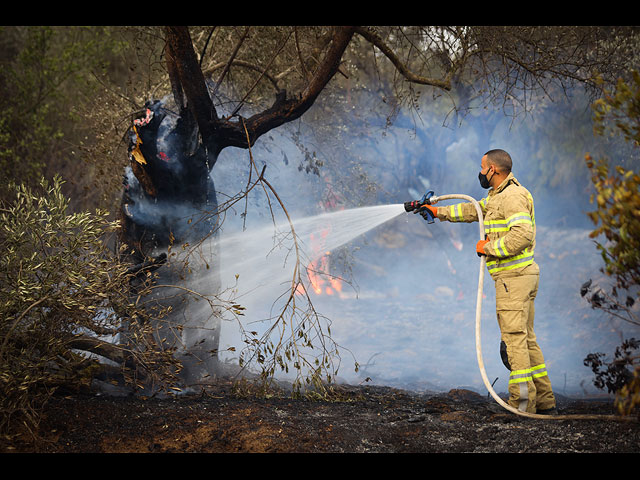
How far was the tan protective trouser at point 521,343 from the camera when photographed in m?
4.43

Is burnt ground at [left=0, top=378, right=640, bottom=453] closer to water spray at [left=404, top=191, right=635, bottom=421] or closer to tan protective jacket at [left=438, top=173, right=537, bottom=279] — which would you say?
water spray at [left=404, top=191, right=635, bottom=421]

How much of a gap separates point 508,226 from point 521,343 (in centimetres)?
93

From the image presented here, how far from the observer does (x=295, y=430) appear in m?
4.13

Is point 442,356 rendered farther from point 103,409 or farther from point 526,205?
point 103,409

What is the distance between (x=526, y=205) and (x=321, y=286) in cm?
910

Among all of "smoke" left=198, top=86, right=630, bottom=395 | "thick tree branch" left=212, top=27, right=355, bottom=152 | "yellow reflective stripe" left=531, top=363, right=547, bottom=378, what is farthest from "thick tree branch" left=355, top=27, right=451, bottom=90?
"smoke" left=198, top=86, right=630, bottom=395

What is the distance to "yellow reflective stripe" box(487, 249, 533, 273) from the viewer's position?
14.8 feet

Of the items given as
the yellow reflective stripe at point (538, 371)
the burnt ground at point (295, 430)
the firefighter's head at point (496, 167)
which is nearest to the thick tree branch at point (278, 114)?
the firefighter's head at point (496, 167)

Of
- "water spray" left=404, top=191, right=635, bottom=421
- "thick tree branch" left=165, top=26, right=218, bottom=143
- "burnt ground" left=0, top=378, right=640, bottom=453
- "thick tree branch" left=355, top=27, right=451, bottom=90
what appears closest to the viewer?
"burnt ground" left=0, top=378, right=640, bottom=453

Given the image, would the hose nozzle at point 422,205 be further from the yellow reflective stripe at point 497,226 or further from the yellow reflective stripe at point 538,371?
the yellow reflective stripe at point 538,371

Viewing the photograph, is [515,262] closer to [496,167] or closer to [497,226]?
[497,226]

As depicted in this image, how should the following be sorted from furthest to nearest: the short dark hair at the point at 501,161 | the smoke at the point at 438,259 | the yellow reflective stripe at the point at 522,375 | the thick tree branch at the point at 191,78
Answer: the smoke at the point at 438,259
the thick tree branch at the point at 191,78
the short dark hair at the point at 501,161
the yellow reflective stripe at the point at 522,375

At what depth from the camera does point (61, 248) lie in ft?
14.0

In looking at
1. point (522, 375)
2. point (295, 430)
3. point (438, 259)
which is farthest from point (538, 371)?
point (438, 259)
